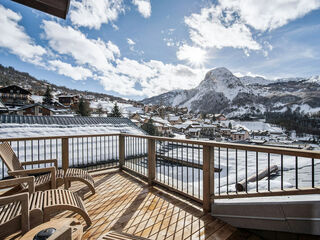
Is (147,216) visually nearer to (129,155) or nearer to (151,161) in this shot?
(151,161)

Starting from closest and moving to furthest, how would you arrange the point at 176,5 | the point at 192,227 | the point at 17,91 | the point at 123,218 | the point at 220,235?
the point at 220,235 → the point at 192,227 → the point at 123,218 → the point at 176,5 → the point at 17,91

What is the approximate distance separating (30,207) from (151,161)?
2.21 m

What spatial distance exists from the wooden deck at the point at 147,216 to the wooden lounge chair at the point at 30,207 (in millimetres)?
353

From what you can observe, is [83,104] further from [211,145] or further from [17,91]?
[211,145]

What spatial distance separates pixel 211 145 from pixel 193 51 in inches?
510

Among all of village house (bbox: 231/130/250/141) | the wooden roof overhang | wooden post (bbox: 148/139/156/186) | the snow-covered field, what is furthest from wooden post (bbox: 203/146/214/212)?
village house (bbox: 231/130/250/141)

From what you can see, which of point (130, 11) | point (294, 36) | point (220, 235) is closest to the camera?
point (220, 235)

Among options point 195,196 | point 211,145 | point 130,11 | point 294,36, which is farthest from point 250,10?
point 195,196

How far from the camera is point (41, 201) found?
186cm

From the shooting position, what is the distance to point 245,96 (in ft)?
403

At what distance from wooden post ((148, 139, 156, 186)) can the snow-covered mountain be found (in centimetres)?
6582

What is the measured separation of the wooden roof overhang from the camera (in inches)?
81.0

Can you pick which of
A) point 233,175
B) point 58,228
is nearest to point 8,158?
point 58,228

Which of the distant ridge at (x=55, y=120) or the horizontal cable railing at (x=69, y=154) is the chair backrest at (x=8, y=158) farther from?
the distant ridge at (x=55, y=120)
